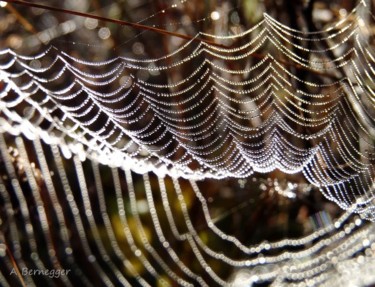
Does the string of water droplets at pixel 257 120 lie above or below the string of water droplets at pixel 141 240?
above

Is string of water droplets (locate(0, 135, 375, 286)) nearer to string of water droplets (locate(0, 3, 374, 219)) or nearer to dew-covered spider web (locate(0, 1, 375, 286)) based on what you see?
dew-covered spider web (locate(0, 1, 375, 286))

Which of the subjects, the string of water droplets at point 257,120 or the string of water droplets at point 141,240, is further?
the string of water droplets at point 141,240

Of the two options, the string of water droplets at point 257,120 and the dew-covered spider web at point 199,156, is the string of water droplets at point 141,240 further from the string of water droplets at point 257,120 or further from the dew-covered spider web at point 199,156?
the string of water droplets at point 257,120

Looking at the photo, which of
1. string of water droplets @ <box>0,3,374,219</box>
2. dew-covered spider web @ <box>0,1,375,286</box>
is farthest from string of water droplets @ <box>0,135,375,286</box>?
string of water droplets @ <box>0,3,374,219</box>

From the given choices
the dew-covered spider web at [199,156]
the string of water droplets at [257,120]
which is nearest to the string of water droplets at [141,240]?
the dew-covered spider web at [199,156]

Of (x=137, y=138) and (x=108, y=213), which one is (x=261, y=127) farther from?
(x=108, y=213)

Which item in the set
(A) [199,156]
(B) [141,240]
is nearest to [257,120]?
(A) [199,156]

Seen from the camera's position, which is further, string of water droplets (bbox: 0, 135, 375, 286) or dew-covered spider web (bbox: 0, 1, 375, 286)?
string of water droplets (bbox: 0, 135, 375, 286)

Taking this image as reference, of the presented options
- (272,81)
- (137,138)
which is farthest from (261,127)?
(137,138)
